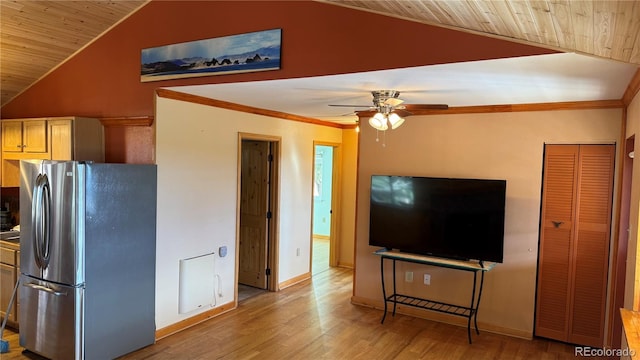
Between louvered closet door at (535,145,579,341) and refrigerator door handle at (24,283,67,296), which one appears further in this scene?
louvered closet door at (535,145,579,341)

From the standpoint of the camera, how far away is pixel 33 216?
143 inches

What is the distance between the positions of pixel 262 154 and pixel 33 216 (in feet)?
8.88

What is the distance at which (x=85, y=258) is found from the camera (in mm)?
3408

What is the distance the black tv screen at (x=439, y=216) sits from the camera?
4.14 meters

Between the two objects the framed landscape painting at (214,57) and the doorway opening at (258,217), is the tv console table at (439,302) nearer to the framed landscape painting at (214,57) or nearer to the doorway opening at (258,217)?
the doorway opening at (258,217)

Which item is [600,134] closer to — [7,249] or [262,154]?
[262,154]

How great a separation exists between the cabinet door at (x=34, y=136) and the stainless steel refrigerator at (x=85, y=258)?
0.84m

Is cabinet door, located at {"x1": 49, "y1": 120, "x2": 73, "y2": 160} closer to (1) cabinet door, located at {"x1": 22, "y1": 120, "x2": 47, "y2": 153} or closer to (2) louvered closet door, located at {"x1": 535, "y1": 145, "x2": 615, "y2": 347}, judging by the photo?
(1) cabinet door, located at {"x1": 22, "y1": 120, "x2": 47, "y2": 153}

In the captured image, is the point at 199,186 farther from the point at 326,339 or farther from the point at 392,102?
the point at 392,102

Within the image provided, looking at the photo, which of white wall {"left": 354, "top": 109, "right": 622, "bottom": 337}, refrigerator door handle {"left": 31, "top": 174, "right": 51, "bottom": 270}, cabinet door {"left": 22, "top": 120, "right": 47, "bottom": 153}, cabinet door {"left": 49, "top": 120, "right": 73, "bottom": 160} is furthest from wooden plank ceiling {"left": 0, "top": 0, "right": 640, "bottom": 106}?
white wall {"left": 354, "top": 109, "right": 622, "bottom": 337}

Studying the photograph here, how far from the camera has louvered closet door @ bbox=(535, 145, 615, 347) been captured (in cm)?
396

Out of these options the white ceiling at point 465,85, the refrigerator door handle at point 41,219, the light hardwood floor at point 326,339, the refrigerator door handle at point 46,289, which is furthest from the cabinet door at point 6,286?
the white ceiling at point 465,85

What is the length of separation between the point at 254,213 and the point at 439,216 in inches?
99.0

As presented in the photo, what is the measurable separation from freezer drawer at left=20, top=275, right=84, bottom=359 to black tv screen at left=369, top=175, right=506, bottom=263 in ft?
9.60
